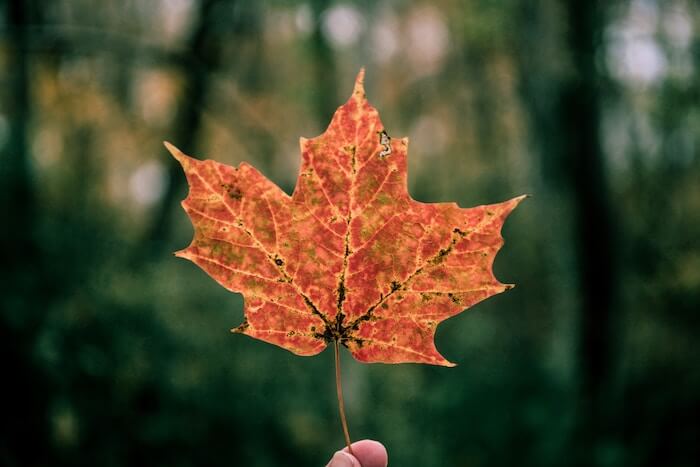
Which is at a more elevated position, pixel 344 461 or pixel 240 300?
pixel 240 300

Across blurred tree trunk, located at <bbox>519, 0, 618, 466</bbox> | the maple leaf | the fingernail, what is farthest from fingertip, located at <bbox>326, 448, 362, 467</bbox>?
blurred tree trunk, located at <bbox>519, 0, 618, 466</bbox>

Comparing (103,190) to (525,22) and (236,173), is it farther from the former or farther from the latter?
(236,173)

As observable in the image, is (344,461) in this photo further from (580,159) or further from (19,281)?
(580,159)

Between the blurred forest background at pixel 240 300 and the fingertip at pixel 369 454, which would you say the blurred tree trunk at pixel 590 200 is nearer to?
the blurred forest background at pixel 240 300

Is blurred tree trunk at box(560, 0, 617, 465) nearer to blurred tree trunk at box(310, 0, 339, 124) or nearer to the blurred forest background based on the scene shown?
the blurred forest background

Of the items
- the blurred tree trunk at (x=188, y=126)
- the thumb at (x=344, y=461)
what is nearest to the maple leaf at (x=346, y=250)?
the thumb at (x=344, y=461)

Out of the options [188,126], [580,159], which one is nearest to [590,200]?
[580,159]
